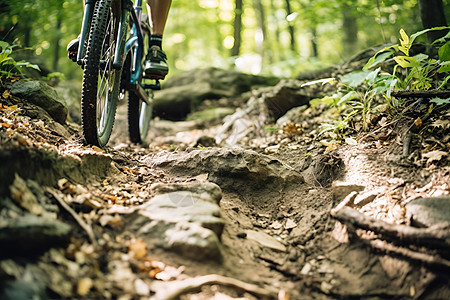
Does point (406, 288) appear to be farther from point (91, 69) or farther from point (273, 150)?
point (91, 69)

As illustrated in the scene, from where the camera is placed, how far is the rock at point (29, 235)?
1.14 m

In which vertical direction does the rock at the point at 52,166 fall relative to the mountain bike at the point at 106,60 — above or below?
below

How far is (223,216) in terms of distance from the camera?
6.06 feet

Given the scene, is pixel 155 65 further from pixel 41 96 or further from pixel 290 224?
pixel 290 224

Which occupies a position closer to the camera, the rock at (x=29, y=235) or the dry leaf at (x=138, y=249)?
the rock at (x=29, y=235)

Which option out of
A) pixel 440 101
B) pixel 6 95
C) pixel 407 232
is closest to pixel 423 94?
pixel 440 101

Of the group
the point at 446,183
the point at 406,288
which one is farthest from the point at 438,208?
the point at 406,288

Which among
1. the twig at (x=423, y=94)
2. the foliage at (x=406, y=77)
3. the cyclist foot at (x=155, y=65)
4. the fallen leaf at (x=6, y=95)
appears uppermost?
the cyclist foot at (x=155, y=65)

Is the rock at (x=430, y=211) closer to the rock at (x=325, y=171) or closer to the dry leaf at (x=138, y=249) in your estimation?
the rock at (x=325, y=171)

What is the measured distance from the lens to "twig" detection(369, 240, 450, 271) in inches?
53.4

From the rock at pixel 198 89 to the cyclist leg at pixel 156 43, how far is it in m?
2.48

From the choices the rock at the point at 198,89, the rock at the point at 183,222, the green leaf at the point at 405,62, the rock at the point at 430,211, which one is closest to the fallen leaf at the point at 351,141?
the green leaf at the point at 405,62

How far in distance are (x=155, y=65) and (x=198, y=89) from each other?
115 inches

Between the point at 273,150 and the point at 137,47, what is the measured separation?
1.73 metres
